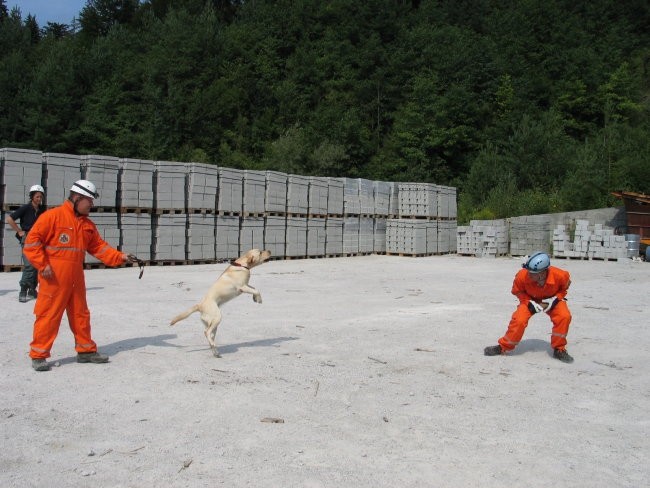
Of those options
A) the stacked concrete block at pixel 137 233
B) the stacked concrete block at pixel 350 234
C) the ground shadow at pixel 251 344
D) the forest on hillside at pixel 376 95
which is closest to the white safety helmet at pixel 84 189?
the ground shadow at pixel 251 344

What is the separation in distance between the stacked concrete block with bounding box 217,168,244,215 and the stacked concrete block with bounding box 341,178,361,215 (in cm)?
420

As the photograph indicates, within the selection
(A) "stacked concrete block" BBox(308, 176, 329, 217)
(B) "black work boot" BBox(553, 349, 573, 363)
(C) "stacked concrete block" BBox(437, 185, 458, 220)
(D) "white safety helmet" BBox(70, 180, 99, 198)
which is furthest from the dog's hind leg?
(C) "stacked concrete block" BBox(437, 185, 458, 220)

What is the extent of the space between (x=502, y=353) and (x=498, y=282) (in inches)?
292

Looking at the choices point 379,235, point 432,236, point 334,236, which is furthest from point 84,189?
point 432,236

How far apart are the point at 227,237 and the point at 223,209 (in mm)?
766

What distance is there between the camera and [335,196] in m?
19.6

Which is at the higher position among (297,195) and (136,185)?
(297,195)

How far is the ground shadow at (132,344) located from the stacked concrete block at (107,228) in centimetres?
782

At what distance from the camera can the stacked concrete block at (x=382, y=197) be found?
69.0ft

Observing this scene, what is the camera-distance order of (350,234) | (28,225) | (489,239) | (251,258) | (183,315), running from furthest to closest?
(489,239)
(350,234)
(28,225)
(251,258)
(183,315)

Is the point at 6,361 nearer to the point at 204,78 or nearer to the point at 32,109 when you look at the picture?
the point at 32,109

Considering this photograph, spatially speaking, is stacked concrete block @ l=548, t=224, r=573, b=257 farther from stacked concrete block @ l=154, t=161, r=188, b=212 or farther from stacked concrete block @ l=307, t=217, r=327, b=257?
stacked concrete block @ l=154, t=161, r=188, b=212

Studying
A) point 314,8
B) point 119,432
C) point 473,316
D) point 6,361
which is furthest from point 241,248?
point 314,8

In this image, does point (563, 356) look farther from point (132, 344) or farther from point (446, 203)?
point (446, 203)
